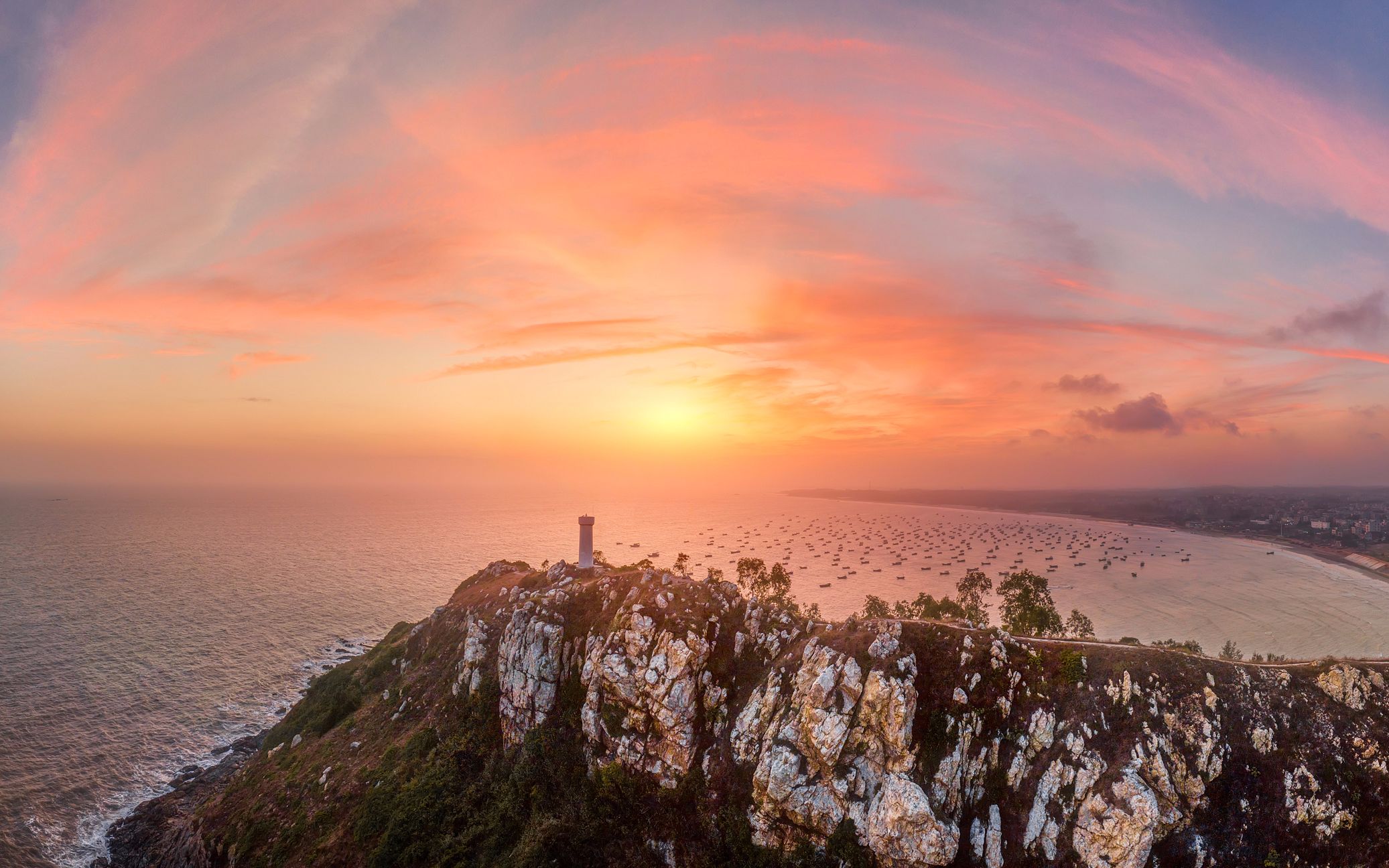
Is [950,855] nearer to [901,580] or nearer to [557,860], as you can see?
[557,860]

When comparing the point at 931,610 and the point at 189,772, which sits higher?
Result: the point at 931,610

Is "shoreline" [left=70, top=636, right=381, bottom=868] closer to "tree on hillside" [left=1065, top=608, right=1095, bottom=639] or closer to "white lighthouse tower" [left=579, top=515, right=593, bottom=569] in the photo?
"white lighthouse tower" [left=579, top=515, right=593, bottom=569]

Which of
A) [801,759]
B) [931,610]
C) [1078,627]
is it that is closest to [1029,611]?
[931,610]

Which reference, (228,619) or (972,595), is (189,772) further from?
(972,595)

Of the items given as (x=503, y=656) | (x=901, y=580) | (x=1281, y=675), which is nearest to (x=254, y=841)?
(x=503, y=656)

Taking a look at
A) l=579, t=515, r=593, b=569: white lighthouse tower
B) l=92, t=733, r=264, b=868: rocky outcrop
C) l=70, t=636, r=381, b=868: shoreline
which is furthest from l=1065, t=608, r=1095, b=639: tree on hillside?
l=70, t=636, r=381, b=868: shoreline

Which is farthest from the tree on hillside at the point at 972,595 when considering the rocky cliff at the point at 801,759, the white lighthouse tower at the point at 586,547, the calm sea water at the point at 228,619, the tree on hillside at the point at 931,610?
the white lighthouse tower at the point at 586,547
